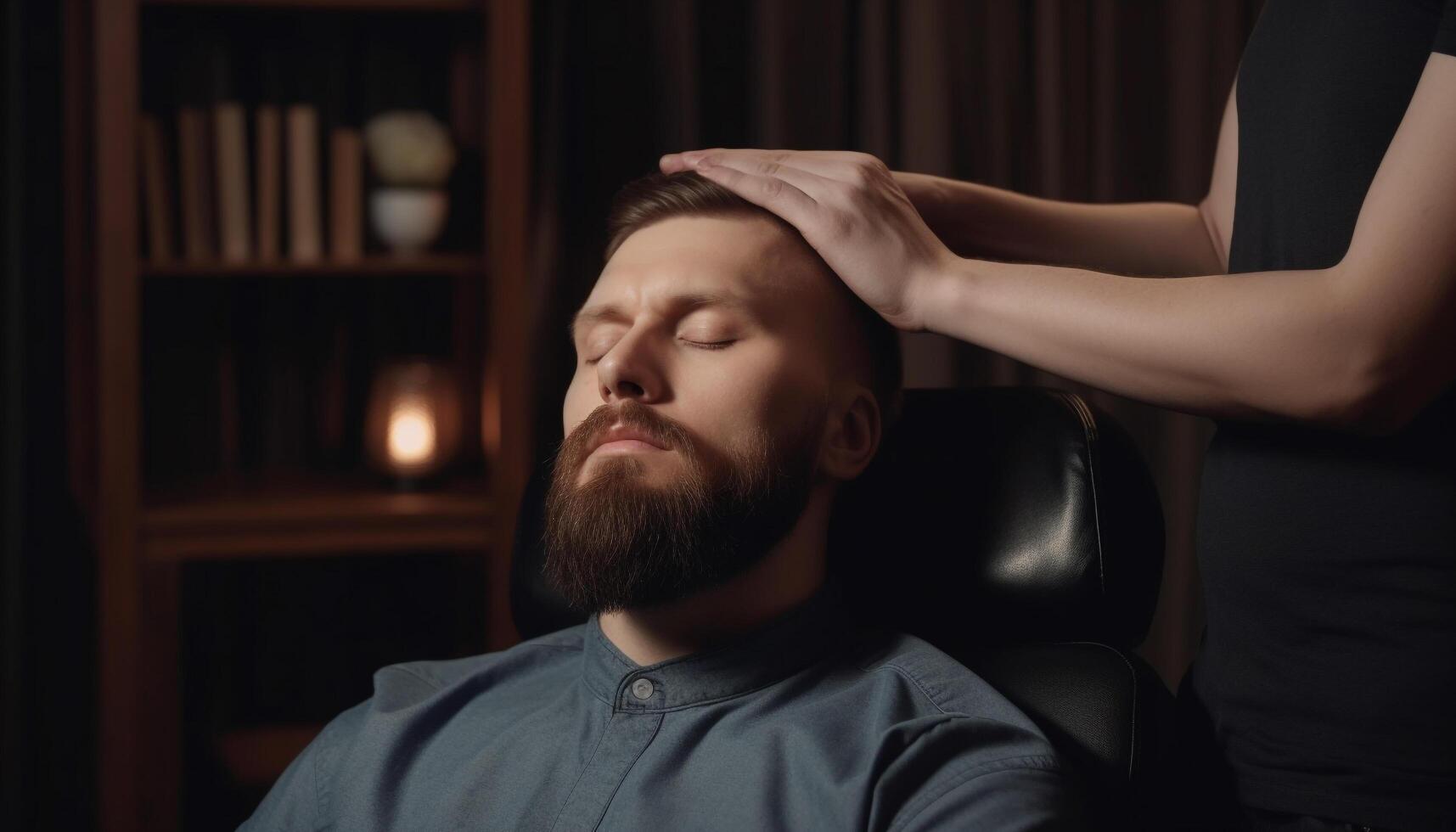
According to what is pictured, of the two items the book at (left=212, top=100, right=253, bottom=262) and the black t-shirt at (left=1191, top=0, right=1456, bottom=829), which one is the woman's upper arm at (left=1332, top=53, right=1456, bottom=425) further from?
the book at (left=212, top=100, right=253, bottom=262)

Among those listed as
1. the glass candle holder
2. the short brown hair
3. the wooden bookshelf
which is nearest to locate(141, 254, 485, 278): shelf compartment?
the wooden bookshelf

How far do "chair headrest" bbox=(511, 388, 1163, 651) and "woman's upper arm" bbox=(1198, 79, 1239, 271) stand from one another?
246 mm

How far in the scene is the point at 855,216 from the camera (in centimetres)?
102

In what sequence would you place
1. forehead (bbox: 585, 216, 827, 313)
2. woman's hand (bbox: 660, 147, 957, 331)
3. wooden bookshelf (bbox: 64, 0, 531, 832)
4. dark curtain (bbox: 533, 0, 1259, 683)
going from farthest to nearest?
1. dark curtain (bbox: 533, 0, 1259, 683)
2. wooden bookshelf (bbox: 64, 0, 531, 832)
3. forehead (bbox: 585, 216, 827, 313)
4. woman's hand (bbox: 660, 147, 957, 331)

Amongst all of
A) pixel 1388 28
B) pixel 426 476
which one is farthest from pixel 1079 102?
pixel 1388 28

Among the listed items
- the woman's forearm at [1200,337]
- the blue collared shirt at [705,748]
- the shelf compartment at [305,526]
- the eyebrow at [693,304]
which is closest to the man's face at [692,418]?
the eyebrow at [693,304]

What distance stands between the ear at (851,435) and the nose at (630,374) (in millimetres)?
197

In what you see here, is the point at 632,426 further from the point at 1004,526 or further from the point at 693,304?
the point at 1004,526

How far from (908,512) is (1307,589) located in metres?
0.41

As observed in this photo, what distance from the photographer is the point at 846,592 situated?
124 centimetres

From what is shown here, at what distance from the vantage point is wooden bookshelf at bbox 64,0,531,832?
2127 mm

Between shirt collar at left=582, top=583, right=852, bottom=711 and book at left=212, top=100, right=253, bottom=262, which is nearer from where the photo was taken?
shirt collar at left=582, top=583, right=852, bottom=711

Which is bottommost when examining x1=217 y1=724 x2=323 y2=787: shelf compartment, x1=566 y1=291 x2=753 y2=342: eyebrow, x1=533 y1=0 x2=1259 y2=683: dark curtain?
x1=217 y1=724 x2=323 y2=787: shelf compartment

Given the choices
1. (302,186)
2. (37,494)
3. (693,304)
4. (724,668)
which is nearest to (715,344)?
(693,304)
